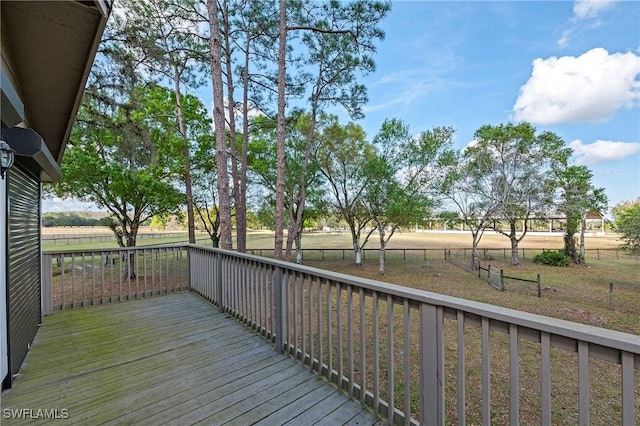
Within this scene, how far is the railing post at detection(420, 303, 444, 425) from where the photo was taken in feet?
4.87

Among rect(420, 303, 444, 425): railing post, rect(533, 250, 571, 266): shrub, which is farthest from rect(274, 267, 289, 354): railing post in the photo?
rect(533, 250, 571, 266): shrub

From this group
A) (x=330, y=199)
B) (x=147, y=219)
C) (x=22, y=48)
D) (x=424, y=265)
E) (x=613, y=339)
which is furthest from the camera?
(x=424, y=265)

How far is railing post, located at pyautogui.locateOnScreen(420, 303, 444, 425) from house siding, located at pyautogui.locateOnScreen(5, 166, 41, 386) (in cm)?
305

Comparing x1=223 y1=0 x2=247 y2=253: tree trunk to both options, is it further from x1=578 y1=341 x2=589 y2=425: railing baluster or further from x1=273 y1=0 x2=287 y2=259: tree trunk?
x1=578 y1=341 x2=589 y2=425: railing baluster

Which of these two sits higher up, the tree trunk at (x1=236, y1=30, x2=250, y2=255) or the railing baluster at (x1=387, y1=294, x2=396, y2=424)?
the tree trunk at (x1=236, y1=30, x2=250, y2=255)

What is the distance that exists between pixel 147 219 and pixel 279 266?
9.44 meters

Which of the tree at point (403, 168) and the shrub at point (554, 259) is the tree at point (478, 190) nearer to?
the tree at point (403, 168)

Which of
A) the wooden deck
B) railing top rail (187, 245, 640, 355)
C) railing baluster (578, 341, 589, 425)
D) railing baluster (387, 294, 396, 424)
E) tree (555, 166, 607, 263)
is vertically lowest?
the wooden deck

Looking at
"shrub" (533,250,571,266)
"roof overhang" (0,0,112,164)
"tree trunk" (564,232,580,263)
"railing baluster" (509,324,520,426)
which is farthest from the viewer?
"tree trunk" (564,232,580,263)

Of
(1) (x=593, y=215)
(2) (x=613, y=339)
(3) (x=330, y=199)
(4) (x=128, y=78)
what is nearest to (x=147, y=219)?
(4) (x=128, y=78)

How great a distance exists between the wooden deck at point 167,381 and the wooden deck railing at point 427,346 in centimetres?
21

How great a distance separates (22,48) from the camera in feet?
7.27

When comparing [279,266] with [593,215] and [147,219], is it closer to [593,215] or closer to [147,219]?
[147,219]

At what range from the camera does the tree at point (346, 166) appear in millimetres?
13698
